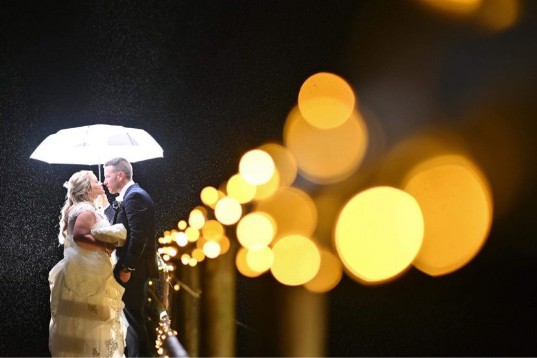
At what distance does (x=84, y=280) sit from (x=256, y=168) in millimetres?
20411

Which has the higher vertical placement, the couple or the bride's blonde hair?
the bride's blonde hair

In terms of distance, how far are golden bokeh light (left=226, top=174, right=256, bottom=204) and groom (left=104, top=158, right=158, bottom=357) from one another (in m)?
19.7

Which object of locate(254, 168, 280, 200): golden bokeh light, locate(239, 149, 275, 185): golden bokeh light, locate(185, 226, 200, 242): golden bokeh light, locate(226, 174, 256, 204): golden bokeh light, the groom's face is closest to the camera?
the groom's face

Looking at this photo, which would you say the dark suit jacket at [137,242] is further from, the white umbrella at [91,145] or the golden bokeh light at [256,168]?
the golden bokeh light at [256,168]

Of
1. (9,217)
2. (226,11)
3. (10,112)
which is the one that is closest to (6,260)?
(9,217)

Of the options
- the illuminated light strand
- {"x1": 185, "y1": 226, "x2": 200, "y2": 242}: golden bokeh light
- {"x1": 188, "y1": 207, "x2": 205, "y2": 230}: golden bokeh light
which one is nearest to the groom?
the illuminated light strand

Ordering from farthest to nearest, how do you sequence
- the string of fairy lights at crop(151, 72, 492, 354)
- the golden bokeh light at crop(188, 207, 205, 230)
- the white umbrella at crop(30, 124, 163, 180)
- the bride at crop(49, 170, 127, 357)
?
1. the golden bokeh light at crop(188, 207, 205, 230)
2. the string of fairy lights at crop(151, 72, 492, 354)
3. the white umbrella at crop(30, 124, 163, 180)
4. the bride at crop(49, 170, 127, 357)

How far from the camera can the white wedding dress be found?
3402 mm

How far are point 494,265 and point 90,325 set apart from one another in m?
3.57

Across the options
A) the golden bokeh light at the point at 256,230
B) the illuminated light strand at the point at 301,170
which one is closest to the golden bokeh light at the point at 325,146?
the illuminated light strand at the point at 301,170

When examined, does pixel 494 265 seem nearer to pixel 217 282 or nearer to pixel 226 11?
pixel 226 11

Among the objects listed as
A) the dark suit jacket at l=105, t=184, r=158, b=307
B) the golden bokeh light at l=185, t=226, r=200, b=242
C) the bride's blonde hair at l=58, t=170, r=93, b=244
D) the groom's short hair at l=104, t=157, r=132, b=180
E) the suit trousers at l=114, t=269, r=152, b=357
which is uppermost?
the golden bokeh light at l=185, t=226, r=200, b=242

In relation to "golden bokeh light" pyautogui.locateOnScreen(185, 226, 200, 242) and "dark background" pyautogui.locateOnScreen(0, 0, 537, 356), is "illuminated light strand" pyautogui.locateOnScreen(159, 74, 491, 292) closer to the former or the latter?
"golden bokeh light" pyautogui.locateOnScreen(185, 226, 200, 242)

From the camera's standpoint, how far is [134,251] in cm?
361
